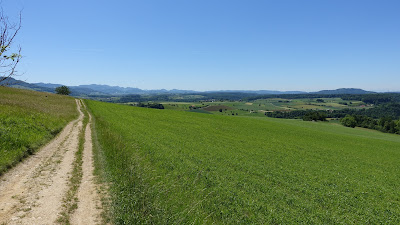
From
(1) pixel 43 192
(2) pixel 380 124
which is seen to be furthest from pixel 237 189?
(2) pixel 380 124

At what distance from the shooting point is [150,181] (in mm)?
12961

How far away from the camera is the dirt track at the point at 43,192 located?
26.8 ft

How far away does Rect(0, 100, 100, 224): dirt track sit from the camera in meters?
8.16

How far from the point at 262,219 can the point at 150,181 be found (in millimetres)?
7113

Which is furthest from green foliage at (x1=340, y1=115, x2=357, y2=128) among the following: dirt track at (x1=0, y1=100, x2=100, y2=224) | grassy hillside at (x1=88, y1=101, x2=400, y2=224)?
dirt track at (x1=0, y1=100, x2=100, y2=224)

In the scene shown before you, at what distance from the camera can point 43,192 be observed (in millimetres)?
10008

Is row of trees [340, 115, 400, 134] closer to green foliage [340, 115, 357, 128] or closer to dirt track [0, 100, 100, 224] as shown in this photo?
green foliage [340, 115, 357, 128]

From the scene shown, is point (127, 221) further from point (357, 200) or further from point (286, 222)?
point (357, 200)

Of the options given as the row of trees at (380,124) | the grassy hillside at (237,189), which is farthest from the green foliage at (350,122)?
the grassy hillside at (237,189)

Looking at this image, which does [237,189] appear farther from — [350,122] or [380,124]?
[380,124]

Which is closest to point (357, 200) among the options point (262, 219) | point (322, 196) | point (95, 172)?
point (322, 196)

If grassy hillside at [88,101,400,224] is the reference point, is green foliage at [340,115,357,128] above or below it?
below

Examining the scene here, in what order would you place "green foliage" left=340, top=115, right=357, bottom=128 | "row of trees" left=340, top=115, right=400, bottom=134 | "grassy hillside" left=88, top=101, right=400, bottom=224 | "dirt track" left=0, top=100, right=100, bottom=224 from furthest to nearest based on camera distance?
"green foliage" left=340, top=115, right=357, bottom=128, "row of trees" left=340, top=115, right=400, bottom=134, "grassy hillside" left=88, top=101, right=400, bottom=224, "dirt track" left=0, top=100, right=100, bottom=224

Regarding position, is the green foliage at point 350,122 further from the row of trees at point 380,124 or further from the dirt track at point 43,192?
the dirt track at point 43,192
